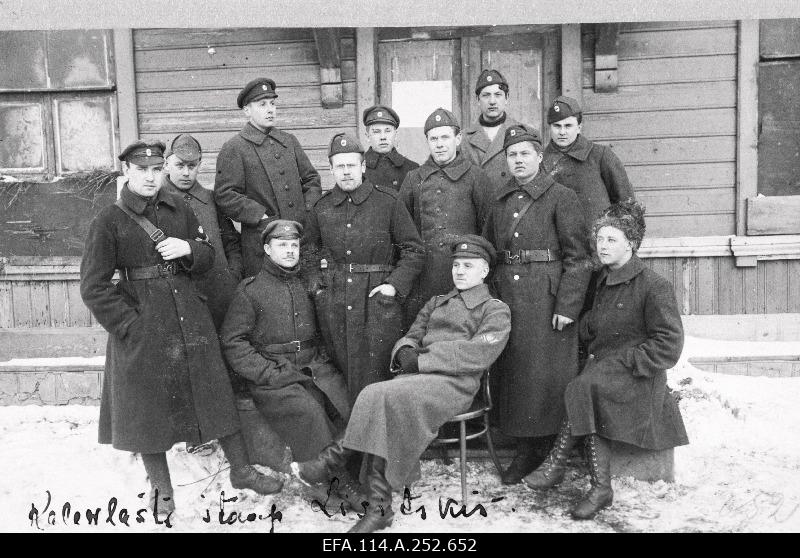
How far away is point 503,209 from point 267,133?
5.41ft

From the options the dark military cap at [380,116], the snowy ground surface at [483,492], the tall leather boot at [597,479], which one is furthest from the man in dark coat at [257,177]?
the tall leather boot at [597,479]

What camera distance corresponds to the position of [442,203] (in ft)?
14.0

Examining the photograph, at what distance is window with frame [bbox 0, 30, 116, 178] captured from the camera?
6129mm

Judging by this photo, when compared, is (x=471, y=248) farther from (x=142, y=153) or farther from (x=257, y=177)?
(x=142, y=153)

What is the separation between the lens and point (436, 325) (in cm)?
394

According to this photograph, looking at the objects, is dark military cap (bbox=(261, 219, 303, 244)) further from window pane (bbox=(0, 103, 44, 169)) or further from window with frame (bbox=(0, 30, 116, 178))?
window pane (bbox=(0, 103, 44, 169))

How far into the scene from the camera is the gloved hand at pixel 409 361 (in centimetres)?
379

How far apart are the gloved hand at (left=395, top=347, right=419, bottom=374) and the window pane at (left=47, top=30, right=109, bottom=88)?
409cm

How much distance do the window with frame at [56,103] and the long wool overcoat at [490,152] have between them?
11.0 feet

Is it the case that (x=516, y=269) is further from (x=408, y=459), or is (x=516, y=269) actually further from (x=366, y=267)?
(x=408, y=459)

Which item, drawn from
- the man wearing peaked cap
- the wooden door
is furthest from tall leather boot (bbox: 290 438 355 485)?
the wooden door

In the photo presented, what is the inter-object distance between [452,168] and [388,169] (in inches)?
24.9

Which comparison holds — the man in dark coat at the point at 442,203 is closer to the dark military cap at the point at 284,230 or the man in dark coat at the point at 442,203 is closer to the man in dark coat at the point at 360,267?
the man in dark coat at the point at 360,267
